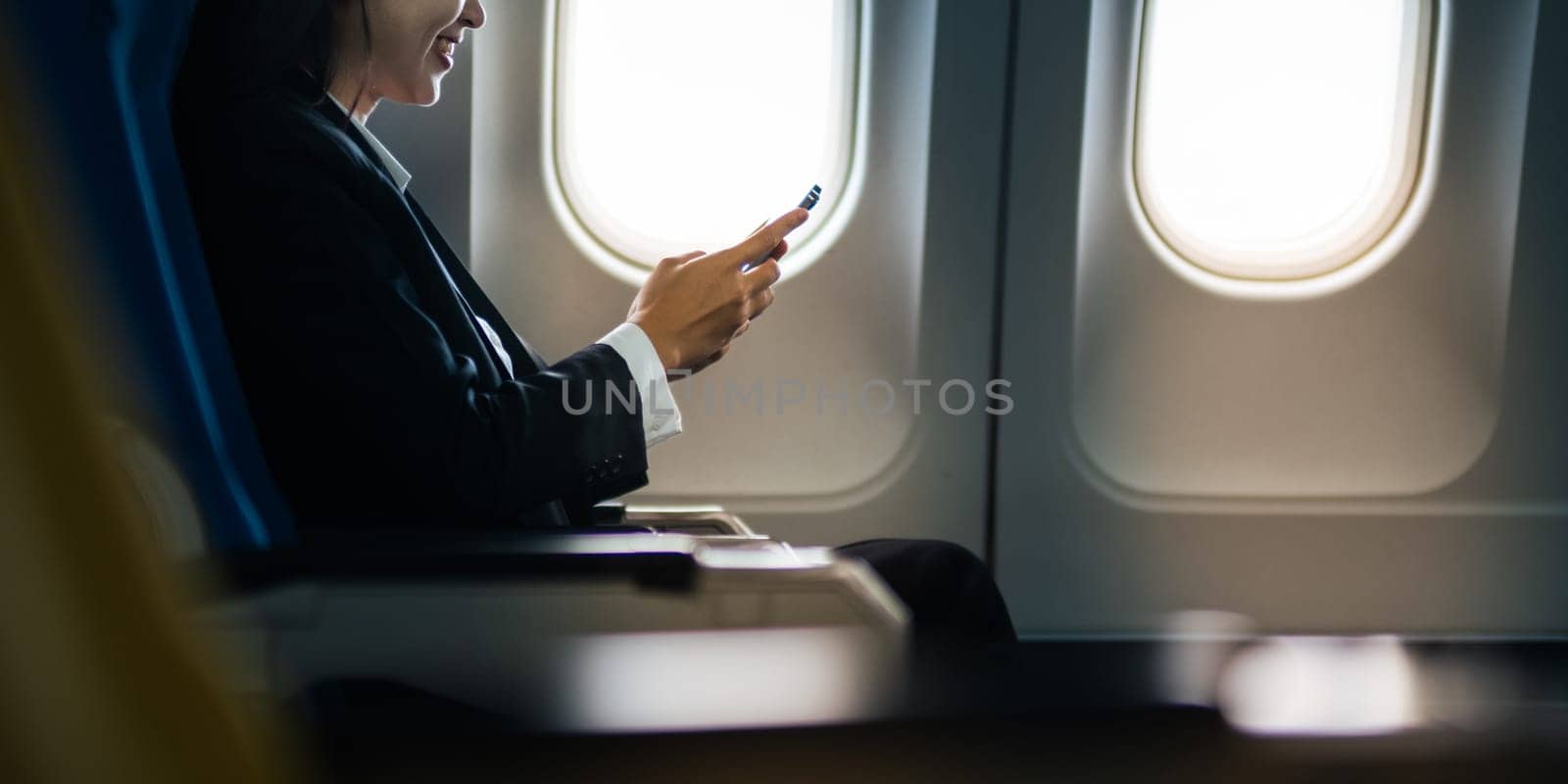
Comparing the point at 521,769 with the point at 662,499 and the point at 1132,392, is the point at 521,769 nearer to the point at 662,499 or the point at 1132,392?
the point at 662,499

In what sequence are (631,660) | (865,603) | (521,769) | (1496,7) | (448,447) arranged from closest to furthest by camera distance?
(521,769) < (631,660) < (865,603) < (448,447) < (1496,7)

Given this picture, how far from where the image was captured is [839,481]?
213cm

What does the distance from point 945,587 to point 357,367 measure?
27.0 inches

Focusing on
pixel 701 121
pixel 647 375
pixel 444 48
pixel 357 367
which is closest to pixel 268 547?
pixel 357 367

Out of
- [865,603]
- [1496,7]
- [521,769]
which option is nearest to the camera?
[521,769]

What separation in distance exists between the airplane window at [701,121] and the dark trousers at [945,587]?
830 mm

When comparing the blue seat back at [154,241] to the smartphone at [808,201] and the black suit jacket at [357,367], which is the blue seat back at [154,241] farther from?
the smartphone at [808,201]

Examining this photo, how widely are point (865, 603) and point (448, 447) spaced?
385 mm

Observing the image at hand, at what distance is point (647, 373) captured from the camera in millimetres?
1162

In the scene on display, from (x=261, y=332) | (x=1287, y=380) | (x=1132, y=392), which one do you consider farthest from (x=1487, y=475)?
(x=261, y=332)

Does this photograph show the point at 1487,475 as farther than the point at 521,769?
Yes

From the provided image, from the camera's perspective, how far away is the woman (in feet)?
3.14

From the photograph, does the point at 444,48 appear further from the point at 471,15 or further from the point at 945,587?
the point at 945,587

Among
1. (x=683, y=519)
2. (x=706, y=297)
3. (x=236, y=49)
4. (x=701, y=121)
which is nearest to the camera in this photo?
(x=236, y=49)
